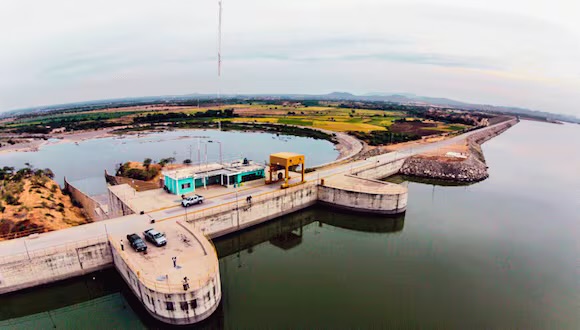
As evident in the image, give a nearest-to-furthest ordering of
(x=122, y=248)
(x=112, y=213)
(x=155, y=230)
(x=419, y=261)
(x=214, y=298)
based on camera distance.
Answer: (x=214, y=298) < (x=122, y=248) < (x=155, y=230) < (x=419, y=261) < (x=112, y=213)

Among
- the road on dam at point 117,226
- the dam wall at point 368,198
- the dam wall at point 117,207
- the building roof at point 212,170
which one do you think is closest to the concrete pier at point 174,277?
the road on dam at point 117,226

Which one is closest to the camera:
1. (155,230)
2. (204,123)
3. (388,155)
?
(155,230)

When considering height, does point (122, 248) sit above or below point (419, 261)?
above

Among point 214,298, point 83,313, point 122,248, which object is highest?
point 122,248

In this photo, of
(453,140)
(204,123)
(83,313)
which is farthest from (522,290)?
(204,123)

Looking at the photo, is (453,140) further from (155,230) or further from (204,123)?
(204,123)

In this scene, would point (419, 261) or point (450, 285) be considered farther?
point (419, 261)

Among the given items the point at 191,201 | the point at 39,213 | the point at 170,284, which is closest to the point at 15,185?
the point at 39,213

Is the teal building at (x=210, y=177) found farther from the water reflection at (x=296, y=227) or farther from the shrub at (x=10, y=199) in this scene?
the shrub at (x=10, y=199)

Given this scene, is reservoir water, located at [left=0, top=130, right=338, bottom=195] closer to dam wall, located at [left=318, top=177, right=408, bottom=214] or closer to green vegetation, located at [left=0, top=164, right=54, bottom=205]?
green vegetation, located at [left=0, top=164, right=54, bottom=205]
